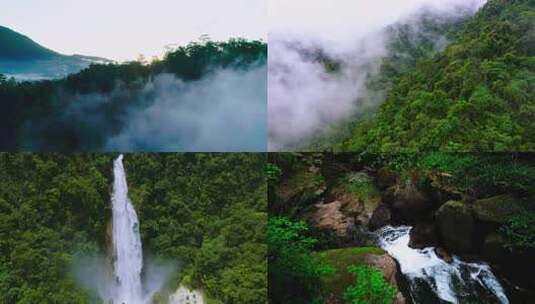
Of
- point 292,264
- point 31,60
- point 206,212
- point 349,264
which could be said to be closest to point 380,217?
point 349,264

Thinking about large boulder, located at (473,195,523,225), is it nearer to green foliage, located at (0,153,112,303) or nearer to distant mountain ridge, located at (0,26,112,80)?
green foliage, located at (0,153,112,303)

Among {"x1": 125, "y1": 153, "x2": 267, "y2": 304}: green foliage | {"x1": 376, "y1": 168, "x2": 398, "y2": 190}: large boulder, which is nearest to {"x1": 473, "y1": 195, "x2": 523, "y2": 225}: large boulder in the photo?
{"x1": 376, "y1": 168, "x2": 398, "y2": 190}: large boulder

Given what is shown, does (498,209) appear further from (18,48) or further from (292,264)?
(18,48)

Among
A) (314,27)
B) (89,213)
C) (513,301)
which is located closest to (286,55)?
(314,27)

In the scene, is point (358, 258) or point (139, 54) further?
point (139, 54)

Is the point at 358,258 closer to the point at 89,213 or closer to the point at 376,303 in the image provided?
the point at 376,303

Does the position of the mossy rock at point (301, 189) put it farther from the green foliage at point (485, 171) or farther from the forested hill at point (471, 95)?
the green foliage at point (485, 171)
